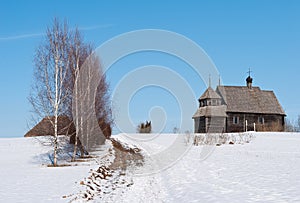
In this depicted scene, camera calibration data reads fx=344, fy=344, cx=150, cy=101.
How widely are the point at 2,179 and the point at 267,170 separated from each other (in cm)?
1037

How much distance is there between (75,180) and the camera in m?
12.0

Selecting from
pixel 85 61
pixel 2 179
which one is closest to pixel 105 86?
pixel 85 61

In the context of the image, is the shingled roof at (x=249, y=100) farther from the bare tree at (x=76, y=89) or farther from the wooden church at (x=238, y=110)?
the bare tree at (x=76, y=89)

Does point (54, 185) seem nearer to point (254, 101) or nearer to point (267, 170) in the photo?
point (267, 170)

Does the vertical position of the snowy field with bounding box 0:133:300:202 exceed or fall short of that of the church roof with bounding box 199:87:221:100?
Result: it falls short

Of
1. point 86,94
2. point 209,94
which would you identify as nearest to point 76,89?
point 86,94

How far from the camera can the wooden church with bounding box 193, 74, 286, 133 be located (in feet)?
166

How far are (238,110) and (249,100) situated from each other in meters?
3.29

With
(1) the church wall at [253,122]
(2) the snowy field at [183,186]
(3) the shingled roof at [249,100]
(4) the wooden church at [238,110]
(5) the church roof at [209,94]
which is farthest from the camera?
(5) the church roof at [209,94]

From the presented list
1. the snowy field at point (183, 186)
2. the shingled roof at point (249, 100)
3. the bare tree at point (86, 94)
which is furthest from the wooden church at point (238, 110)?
the snowy field at point (183, 186)

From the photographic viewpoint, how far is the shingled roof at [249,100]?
51.2 metres

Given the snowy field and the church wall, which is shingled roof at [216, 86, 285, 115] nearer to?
the church wall

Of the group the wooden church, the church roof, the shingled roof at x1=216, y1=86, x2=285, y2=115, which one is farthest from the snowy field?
the church roof

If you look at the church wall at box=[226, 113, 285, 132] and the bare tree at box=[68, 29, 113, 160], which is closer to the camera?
the bare tree at box=[68, 29, 113, 160]
